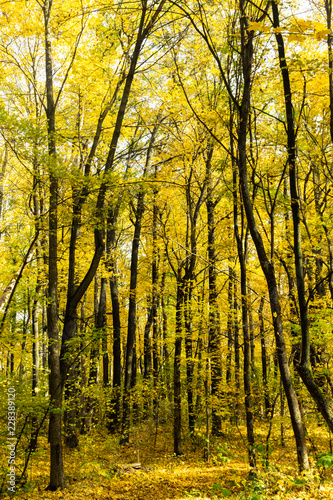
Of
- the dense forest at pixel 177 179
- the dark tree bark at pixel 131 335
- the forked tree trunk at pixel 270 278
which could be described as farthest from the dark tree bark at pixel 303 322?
the dark tree bark at pixel 131 335

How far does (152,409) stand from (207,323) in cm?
654

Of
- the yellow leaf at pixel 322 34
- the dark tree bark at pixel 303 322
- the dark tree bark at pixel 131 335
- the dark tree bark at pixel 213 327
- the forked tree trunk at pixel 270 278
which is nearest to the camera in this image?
the yellow leaf at pixel 322 34

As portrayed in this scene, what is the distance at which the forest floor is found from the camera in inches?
175

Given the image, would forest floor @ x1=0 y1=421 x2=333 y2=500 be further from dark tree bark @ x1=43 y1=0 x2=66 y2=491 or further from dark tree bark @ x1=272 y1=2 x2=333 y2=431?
dark tree bark @ x1=272 y1=2 x2=333 y2=431

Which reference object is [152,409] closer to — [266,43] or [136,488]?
[136,488]

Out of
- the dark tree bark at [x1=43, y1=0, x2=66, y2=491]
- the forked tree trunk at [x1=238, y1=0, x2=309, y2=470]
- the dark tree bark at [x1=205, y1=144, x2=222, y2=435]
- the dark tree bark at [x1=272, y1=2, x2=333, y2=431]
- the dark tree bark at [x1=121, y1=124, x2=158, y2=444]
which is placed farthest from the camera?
the dark tree bark at [x1=121, y1=124, x2=158, y2=444]

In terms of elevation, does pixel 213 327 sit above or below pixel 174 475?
above

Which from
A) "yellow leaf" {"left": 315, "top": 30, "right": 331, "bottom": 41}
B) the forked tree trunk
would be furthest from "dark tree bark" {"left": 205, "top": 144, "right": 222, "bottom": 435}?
"yellow leaf" {"left": 315, "top": 30, "right": 331, "bottom": 41}

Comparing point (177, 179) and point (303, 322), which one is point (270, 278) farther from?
point (177, 179)

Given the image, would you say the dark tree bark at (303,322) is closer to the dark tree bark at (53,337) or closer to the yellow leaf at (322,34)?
the yellow leaf at (322,34)

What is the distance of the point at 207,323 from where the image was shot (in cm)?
897

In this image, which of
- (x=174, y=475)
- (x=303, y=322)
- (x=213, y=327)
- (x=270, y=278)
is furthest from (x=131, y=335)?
(x=303, y=322)

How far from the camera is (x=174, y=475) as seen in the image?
7273mm

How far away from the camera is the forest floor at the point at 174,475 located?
14.6 ft
